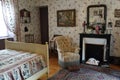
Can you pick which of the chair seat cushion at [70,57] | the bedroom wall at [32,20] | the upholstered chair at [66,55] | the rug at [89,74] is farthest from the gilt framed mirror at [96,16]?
the bedroom wall at [32,20]

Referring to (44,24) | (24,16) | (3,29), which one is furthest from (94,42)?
(3,29)

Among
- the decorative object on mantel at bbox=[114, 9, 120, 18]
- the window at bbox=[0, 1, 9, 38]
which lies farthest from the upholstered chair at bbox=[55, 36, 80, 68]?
the window at bbox=[0, 1, 9, 38]

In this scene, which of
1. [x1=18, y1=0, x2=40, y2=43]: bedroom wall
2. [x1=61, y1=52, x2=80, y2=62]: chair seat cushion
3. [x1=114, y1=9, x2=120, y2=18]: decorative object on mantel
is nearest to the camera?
[x1=61, y1=52, x2=80, y2=62]: chair seat cushion

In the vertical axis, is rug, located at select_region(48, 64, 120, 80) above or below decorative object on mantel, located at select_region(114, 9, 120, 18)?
below

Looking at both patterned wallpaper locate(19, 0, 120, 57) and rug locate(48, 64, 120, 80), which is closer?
rug locate(48, 64, 120, 80)

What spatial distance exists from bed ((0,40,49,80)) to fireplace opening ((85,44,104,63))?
6.91ft

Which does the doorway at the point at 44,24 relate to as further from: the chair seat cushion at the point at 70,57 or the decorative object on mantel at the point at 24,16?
the chair seat cushion at the point at 70,57

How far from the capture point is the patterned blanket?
2393 mm

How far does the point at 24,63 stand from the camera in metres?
2.76

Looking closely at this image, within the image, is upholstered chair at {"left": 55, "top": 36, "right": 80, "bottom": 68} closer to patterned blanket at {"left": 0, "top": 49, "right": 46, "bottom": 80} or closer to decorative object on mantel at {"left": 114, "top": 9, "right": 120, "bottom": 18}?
patterned blanket at {"left": 0, "top": 49, "right": 46, "bottom": 80}

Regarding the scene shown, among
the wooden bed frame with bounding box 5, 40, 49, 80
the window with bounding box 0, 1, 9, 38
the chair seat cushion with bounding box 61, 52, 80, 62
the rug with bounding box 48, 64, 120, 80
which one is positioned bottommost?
the rug with bounding box 48, 64, 120, 80

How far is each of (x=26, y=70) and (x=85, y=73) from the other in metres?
1.71

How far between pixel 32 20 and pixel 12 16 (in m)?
1.22

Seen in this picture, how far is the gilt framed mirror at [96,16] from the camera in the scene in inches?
181
